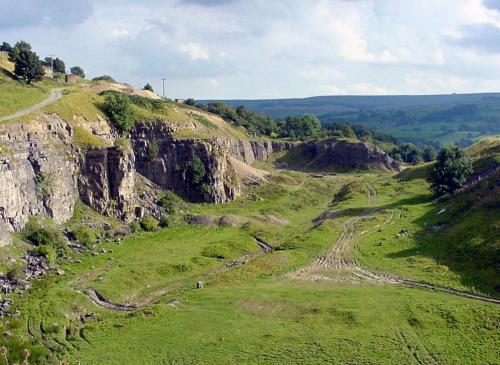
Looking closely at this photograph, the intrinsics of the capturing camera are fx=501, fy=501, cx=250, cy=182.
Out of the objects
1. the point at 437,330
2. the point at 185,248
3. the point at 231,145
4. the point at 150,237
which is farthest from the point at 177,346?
the point at 231,145

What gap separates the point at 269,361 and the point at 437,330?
1449 cm

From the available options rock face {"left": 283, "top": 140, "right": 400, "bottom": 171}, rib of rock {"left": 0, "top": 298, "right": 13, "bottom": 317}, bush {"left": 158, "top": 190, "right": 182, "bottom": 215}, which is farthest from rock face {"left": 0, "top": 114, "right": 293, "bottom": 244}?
rock face {"left": 283, "top": 140, "right": 400, "bottom": 171}

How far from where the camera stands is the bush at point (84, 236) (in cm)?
5964

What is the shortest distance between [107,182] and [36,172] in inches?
451

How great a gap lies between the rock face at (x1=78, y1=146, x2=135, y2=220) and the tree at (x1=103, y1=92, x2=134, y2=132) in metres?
13.0

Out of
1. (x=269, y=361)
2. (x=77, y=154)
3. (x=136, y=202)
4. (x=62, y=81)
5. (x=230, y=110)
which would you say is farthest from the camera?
(x=230, y=110)

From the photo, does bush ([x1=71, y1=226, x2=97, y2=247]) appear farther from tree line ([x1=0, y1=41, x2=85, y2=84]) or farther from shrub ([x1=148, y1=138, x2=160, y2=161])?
tree line ([x1=0, y1=41, x2=85, y2=84])

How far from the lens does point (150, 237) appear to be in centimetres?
6719

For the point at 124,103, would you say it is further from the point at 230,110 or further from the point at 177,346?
the point at 230,110

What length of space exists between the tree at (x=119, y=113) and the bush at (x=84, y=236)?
26.2 metres

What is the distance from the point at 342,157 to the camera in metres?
139

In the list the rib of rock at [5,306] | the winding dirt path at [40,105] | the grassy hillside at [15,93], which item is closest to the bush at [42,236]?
the rib of rock at [5,306]

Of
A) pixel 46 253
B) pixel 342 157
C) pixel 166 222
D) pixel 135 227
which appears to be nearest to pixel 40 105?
pixel 135 227

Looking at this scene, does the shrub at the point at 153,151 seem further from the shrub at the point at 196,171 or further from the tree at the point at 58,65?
the tree at the point at 58,65
